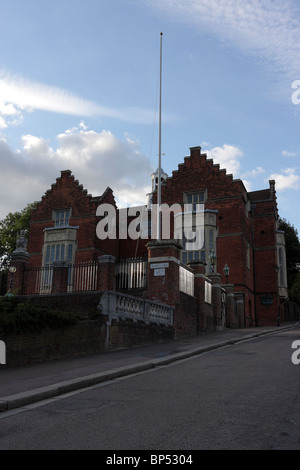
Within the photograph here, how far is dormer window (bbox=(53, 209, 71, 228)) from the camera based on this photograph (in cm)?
3722

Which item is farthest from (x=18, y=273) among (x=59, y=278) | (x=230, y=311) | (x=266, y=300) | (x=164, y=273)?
(x=266, y=300)

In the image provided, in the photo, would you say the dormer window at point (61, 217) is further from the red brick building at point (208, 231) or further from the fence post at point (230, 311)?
the fence post at point (230, 311)

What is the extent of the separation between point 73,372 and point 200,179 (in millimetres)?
28951

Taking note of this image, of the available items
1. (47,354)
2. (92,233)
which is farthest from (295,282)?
(47,354)

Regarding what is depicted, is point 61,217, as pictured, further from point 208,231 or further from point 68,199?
point 208,231

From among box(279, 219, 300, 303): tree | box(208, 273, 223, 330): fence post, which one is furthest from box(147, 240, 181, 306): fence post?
box(279, 219, 300, 303): tree

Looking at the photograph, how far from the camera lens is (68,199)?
37.8m

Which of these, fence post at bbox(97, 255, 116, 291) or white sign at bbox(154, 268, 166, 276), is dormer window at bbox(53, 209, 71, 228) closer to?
fence post at bbox(97, 255, 116, 291)

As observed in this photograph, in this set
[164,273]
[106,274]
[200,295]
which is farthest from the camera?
[200,295]

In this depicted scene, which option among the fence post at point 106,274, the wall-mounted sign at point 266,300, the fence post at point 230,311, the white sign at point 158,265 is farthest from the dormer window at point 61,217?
the white sign at point 158,265

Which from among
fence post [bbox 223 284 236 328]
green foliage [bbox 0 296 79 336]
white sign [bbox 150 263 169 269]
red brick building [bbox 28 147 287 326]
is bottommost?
green foliage [bbox 0 296 79 336]

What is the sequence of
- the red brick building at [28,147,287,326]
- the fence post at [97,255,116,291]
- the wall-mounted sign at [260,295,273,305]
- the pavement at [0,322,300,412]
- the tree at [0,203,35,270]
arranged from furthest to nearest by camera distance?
the tree at [0,203,35,270] → the wall-mounted sign at [260,295,273,305] → the red brick building at [28,147,287,326] → the fence post at [97,255,116,291] → the pavement at [0,322,300,412]

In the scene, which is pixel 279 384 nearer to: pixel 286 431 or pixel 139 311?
pixel 286 431
